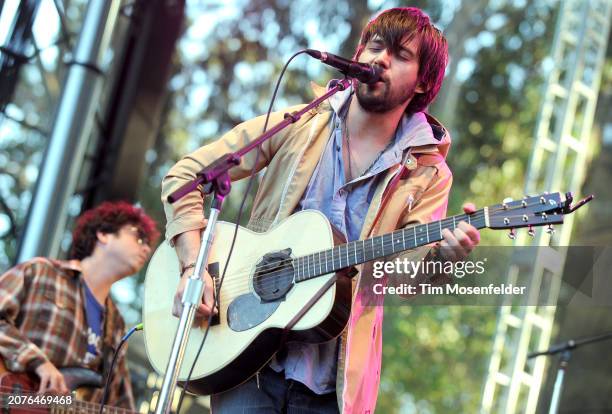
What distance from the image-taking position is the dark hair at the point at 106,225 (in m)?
5.24

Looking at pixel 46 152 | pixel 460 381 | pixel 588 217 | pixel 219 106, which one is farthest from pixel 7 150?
pixel 460 381

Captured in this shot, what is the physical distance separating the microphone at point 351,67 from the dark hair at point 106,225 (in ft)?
9.18

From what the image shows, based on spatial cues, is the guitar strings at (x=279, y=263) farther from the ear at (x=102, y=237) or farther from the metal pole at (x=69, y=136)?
the metal pole at (x=69, y=136)

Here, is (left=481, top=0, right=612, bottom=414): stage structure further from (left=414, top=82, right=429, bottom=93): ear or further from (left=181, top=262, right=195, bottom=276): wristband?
(left=181, top=262, right=195, bottom=276): wristband

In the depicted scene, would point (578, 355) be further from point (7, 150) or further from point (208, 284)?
point (7, 150)

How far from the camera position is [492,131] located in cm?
1266

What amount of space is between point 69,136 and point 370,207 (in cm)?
315

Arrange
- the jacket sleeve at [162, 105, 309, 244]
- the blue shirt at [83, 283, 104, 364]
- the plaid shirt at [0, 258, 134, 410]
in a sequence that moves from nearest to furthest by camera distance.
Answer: the jacket sleeve at [162, 105, 309, 244], the plaid shirt at [0, 258, 134, 410], the blue shirt at [83, 283, 104, 364]

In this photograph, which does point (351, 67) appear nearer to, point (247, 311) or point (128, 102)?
point (247, 311)

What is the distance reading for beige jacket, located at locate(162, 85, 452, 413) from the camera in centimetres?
265

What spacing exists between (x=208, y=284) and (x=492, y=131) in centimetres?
1033

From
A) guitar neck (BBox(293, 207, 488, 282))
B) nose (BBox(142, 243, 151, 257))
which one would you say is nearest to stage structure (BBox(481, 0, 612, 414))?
nose (BBox(142, 243, 151, 257))

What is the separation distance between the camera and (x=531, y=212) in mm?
2455

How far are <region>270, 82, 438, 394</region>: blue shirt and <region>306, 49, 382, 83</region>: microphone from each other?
24cm
